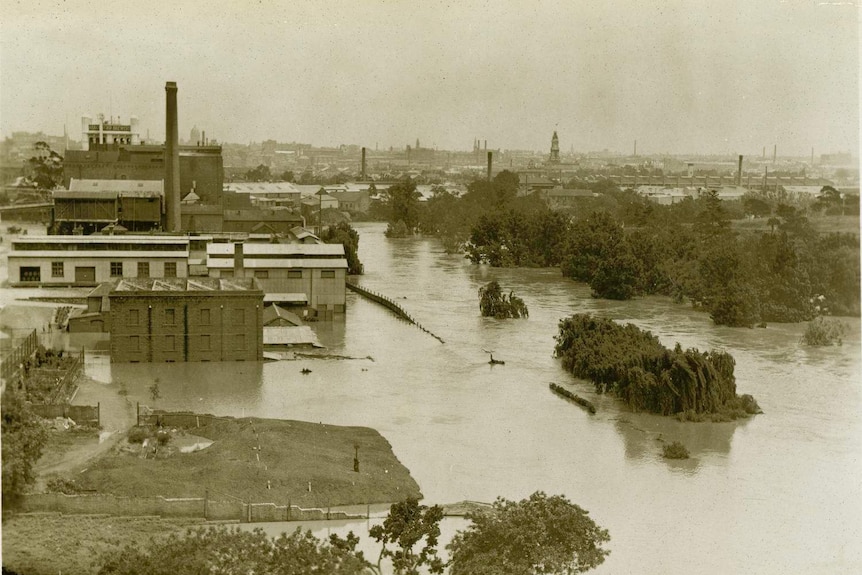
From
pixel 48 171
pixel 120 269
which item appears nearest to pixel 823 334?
pixel 120 269

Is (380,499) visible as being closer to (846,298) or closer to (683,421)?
(683,421)

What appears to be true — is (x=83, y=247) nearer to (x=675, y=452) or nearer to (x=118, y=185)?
(x=118, y=185)

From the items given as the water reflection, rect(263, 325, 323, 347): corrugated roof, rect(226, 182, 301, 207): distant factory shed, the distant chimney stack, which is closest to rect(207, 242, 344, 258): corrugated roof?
the distant chimney stack

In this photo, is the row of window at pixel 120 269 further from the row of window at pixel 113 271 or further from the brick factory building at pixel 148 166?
the brick factory building at pixel 148 166

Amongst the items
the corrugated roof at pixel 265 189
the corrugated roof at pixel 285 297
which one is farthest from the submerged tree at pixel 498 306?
the corrugated roof at pixel 265 189

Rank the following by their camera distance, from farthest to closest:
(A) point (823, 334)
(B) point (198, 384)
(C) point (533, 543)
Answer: (A) point (823, 334), (B) point (198, 384), (C) point (533, 543)

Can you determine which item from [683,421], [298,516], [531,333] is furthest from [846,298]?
[298,516]

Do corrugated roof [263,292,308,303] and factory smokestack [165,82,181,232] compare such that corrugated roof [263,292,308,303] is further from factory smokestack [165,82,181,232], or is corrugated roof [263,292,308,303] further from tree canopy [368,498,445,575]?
tree canopy [368,498,445,575]
